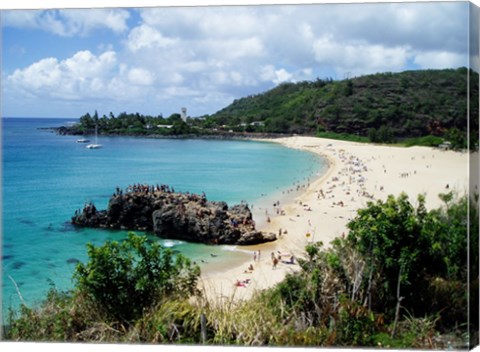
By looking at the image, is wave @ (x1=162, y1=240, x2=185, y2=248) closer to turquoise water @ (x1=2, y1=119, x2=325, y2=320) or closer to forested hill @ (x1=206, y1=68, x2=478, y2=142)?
turquoise water @ (x1=2, y1=119, x2=325, y2=320)

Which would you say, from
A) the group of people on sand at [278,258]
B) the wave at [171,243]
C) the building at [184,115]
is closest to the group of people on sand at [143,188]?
the wave at [171,243]

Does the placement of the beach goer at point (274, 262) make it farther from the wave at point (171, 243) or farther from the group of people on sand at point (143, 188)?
the group of people on sand at point (143, 188)

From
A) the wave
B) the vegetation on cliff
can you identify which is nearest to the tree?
the vegetation on cliff

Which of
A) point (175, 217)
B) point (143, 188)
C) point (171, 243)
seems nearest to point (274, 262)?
point (171, 243)

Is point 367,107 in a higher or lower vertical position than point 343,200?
higher

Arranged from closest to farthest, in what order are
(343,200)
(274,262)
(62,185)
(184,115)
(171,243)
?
(274,262), (62,185), (184,115), (171,243), (343,200)

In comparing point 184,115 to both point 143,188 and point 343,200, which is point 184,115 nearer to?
point 143,188
